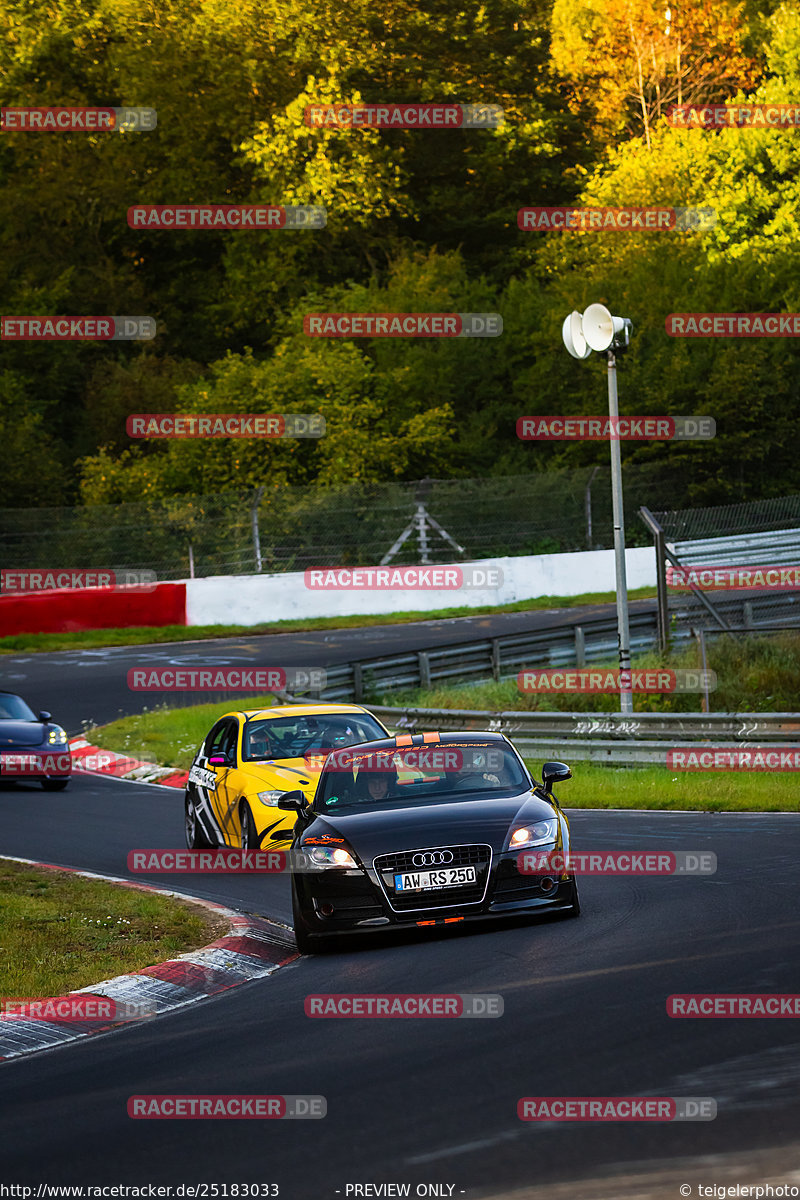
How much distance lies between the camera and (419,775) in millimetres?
10953

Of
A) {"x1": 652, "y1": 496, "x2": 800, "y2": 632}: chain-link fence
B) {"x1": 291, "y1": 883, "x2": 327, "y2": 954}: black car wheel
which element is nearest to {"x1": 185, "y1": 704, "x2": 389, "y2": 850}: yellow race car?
{"x1": 291, "y1": 883, "x2": 327, "y2": 954}: black car wheel

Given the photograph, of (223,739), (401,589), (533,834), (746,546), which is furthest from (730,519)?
(533,834)

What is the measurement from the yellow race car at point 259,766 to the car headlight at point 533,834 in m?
3.73

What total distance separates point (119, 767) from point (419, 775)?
12573 mm

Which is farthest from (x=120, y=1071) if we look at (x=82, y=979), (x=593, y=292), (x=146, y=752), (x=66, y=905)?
(x=593, y=292)

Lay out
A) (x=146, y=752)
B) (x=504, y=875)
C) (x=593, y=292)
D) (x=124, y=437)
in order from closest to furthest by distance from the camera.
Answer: (x=504, y=875) < (x=146, y=752) < (x=593, y=292) < (x=124, y=437)

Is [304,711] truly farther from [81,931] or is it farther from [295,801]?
[81,931]

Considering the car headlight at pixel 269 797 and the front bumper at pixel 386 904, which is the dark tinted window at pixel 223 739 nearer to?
the car headlight at pixel 269 797

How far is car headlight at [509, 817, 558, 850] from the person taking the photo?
9.84 meters

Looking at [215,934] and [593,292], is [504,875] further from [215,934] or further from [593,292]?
[593,292]

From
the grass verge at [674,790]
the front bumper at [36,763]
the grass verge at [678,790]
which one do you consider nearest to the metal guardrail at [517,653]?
the front bumper at [36,763]

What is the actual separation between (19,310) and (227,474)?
49.6ft

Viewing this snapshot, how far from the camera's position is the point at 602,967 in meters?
8.38

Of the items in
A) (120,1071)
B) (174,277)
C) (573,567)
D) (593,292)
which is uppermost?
(174,277)
